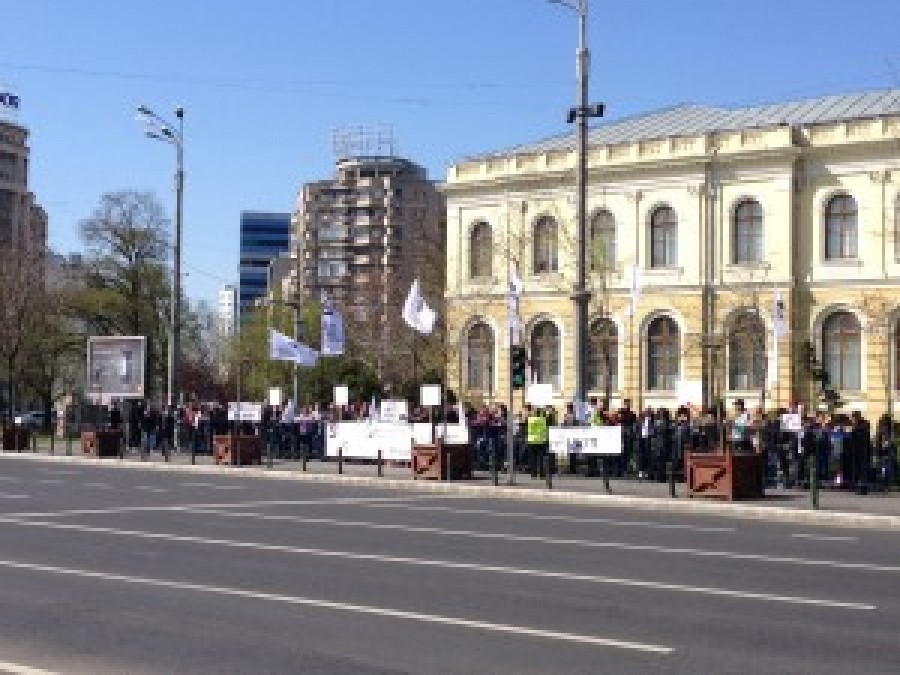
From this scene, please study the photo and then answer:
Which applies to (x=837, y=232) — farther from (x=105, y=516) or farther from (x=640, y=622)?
(x=640, y=622)

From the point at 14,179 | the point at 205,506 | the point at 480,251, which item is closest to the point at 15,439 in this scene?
the point at 480,251

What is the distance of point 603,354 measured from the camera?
206 ft

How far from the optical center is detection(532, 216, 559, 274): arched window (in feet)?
214

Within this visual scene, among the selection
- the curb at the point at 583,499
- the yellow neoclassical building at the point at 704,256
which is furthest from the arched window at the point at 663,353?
the curb at the point at 583,499

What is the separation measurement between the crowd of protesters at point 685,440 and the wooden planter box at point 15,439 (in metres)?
11.8

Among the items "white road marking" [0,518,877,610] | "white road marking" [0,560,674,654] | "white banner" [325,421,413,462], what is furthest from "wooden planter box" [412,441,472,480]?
"white road marking" [0,560,674,654]

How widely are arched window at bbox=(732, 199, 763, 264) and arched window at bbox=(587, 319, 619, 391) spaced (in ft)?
21.9

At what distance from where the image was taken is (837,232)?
57.9 metres

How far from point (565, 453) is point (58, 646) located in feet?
74.8

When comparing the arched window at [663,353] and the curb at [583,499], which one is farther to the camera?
the arched window at [663,353]

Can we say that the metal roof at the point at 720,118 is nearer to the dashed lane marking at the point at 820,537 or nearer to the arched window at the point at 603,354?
the arched window at the point at 603,354

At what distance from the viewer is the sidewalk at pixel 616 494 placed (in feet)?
75.7

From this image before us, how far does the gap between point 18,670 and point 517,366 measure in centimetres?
2307

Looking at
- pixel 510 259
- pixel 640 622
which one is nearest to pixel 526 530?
pixel 640 622
